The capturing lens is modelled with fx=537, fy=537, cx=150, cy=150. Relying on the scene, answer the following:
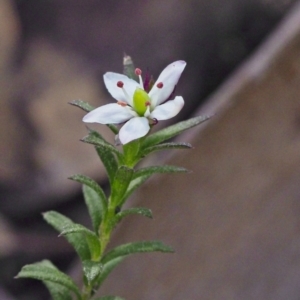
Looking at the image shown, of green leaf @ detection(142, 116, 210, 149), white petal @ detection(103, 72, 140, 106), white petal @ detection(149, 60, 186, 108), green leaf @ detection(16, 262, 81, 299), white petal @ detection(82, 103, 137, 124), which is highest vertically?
white petal @ detection(103, 72, 140, 106)

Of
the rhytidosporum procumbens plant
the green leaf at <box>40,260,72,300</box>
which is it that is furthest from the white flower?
the green leaf at <box>40,260,72,300</box>

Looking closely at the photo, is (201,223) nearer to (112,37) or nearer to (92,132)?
(92,132)

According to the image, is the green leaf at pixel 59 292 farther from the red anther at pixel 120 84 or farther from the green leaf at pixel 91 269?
the red anther at pixel 120 84

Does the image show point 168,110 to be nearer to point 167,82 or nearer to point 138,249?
point 167,82

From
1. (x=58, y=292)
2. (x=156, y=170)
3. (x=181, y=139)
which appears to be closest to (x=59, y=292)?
(x=58, y=292)

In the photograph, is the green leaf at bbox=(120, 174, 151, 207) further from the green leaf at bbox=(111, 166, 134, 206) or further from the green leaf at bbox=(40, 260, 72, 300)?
the green leaf at bbox=(40, 260, 72, 300)

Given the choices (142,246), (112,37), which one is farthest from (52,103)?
(142,246)

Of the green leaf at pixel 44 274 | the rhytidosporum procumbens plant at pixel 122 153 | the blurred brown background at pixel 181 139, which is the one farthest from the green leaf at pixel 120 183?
the blurred brown background at pixel 181 139

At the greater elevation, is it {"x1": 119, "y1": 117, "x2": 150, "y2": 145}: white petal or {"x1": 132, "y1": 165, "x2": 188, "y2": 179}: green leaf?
{"x1": 119, "y1": 117, "x2": 150, "y2": 145}: white petal
